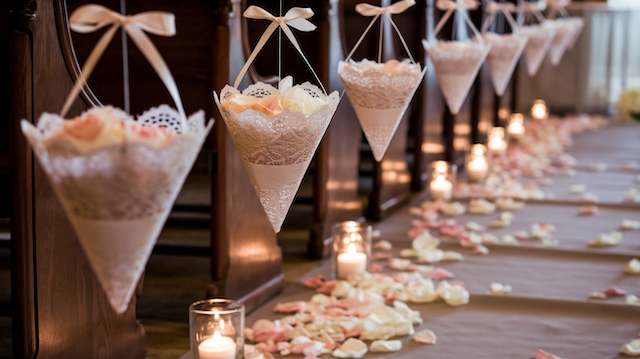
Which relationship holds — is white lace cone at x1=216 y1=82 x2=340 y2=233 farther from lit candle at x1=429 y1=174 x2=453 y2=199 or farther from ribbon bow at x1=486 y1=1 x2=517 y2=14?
lit candle at x1=429 y1=174 x2=453 y2=199

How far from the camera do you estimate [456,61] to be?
425cm

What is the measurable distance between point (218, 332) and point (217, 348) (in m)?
0.05

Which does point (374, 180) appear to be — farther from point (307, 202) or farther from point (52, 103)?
point (52, 103)

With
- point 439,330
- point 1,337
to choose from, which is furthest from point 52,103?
point 439,330

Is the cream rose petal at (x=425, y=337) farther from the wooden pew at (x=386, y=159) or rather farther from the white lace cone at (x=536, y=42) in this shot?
the white lace cone at (x=536, y=42)

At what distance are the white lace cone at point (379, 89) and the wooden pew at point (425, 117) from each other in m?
2.62

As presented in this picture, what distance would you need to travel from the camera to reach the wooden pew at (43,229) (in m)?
2.51

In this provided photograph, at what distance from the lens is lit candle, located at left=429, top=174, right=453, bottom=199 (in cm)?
579

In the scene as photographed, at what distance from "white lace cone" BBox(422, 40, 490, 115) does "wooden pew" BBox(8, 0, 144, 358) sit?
6.41 ft

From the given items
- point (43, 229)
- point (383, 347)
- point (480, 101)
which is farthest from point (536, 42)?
point (43, 229)

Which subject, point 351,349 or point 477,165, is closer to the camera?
point 351,349

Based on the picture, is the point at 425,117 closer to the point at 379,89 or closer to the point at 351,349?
the point at 379,89

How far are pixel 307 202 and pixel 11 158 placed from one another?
3.00 m

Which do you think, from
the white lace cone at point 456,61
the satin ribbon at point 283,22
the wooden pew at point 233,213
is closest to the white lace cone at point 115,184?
the satin ribbon at point 283,22
